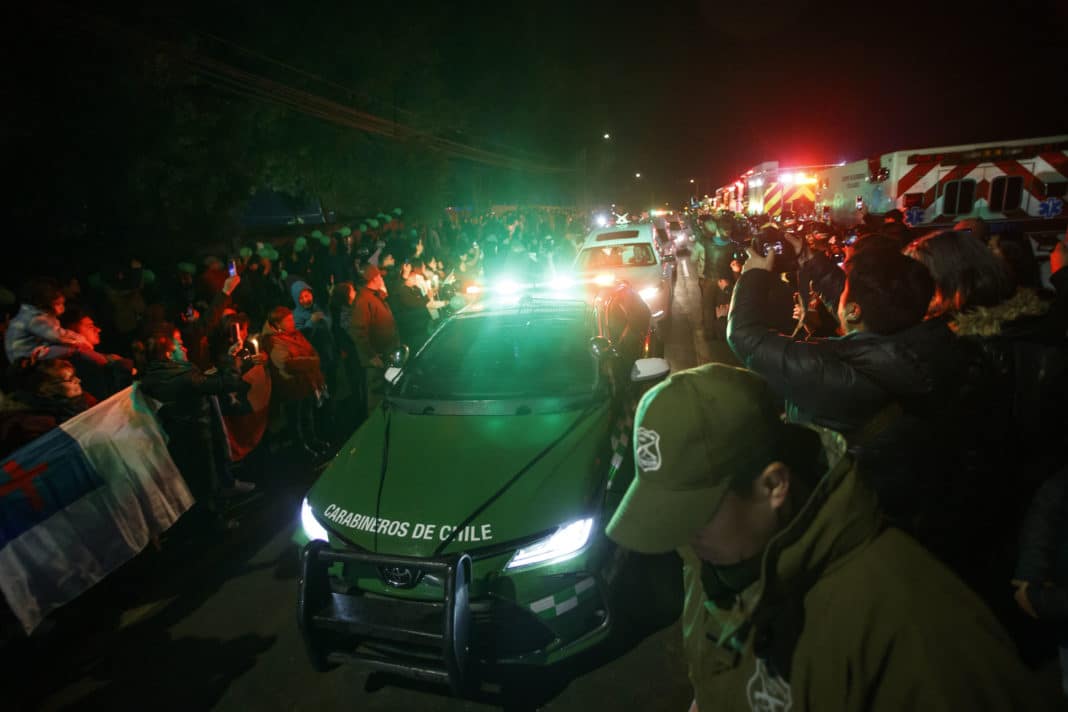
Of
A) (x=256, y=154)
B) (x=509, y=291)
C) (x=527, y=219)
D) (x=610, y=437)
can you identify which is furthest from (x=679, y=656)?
(x=527, y=219)

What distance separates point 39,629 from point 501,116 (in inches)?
1995

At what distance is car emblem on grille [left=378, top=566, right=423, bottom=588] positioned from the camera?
114 inches

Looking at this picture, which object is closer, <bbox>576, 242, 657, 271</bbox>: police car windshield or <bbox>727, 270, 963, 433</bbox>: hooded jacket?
<bbox>727, 270, 963, 433</bbox>: hooded jacket

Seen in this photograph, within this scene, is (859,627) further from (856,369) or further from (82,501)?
(82,501)

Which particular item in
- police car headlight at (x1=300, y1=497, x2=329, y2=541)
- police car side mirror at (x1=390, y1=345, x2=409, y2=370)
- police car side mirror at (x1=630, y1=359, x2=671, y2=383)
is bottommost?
police car headlight at (x1=300, y1=497, x2=329, y2=541)

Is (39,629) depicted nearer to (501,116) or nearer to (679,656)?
(679,656)

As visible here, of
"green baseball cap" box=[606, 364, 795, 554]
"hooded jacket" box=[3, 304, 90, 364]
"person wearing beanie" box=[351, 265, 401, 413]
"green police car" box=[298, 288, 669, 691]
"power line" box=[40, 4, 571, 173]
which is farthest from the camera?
"power line" box=[40, 4, 571, 173]

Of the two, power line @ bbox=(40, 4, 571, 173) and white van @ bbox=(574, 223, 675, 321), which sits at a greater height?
power line @ bbox=(40, 4, 571, 173)

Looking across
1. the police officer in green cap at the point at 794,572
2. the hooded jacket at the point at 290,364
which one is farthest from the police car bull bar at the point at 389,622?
the hooded jacket at the point at 290,364

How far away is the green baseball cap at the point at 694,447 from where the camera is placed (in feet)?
3.86

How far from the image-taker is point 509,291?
6.21 m

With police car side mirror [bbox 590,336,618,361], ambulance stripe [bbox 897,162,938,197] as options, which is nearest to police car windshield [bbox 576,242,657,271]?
ambulance stripe [bbox 897,162,938,197]

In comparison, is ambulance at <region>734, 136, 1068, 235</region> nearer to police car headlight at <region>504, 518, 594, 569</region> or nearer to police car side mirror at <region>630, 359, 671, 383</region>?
police car side mirror at <region>630, 359, 671, 383</region>

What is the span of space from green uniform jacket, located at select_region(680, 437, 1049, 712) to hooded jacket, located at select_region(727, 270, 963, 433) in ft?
3.44
